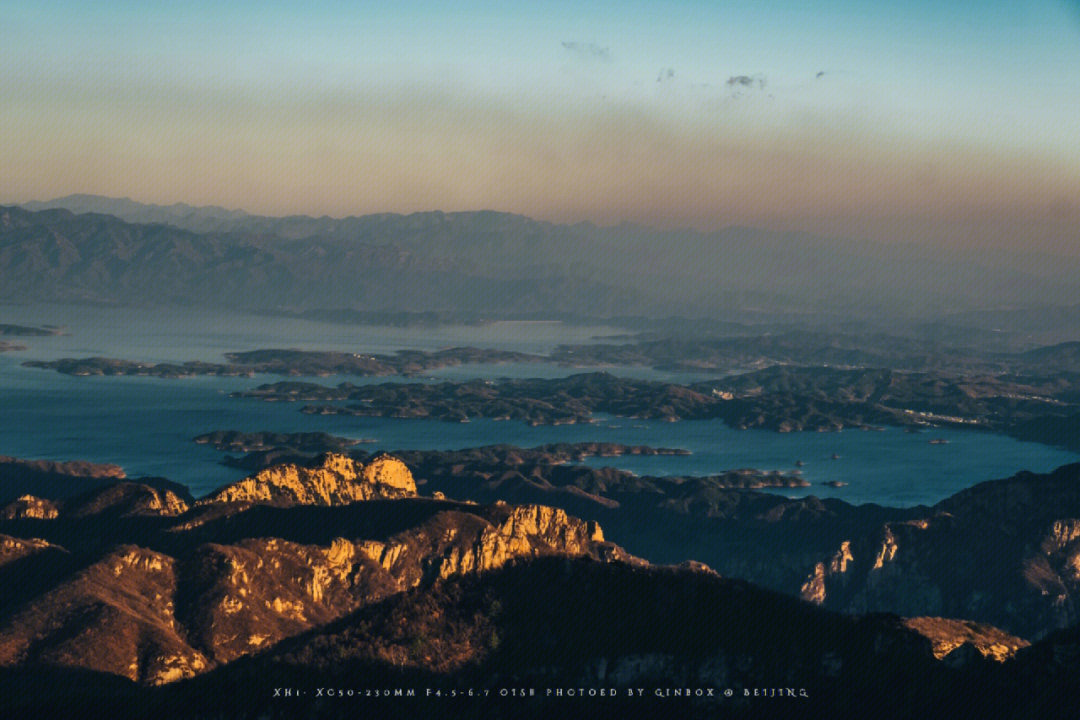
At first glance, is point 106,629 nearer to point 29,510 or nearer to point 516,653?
point 516,653

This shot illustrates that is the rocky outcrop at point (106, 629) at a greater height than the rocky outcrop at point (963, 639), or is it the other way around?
the rocky outcrop at point (963, 639)

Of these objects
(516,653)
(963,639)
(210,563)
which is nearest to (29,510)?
(210,563)

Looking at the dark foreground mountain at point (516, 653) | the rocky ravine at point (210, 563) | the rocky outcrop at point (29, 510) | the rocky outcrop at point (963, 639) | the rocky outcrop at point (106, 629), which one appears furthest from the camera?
the rocky outcrop at point (29, 510)

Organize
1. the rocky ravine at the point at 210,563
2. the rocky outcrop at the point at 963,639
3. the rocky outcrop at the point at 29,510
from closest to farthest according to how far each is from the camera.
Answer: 1. the rocky outcrop at the point at 963,639
2. the rocky ravine at the point at 210,563
3. the rocky outcrop at the point at 29,510

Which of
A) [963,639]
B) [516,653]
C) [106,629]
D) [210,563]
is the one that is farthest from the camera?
[210,563]

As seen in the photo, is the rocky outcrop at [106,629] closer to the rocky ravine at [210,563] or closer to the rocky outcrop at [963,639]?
the rocky ravine at [210,563]

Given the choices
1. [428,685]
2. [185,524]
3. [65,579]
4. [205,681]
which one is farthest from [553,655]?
[185,524]

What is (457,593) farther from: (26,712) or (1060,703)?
(1060,703)

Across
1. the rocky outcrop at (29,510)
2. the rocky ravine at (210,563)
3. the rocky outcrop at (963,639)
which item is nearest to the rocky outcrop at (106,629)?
the rocky ravine at (210,563)
